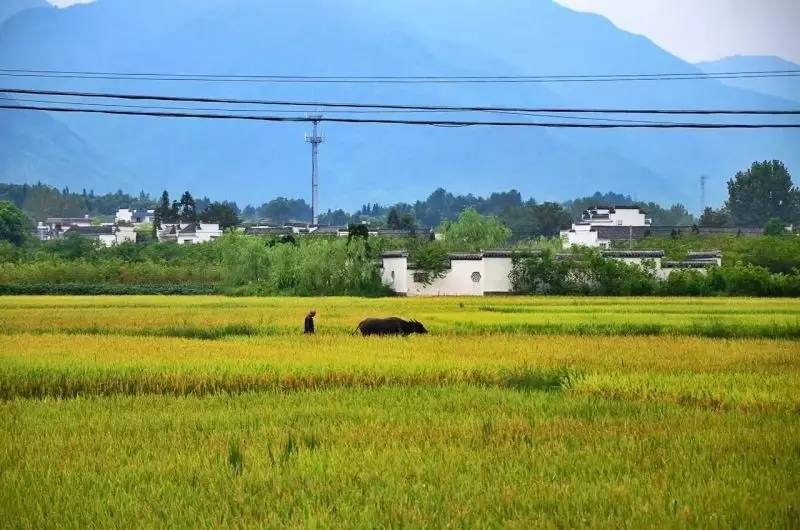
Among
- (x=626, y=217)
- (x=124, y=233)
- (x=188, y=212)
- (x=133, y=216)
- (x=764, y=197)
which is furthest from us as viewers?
(x=133, y=216)

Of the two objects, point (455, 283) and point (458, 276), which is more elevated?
point (458, 276)

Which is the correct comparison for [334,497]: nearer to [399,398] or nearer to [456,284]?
[399,398]

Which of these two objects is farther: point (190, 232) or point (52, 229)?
point (52, 229)

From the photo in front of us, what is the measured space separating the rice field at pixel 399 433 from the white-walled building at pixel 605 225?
2671 inches

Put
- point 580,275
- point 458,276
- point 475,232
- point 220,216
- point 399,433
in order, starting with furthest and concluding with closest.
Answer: point 220,216 < point 475,232 < point 458,276 < point 580,275 < point 399,433

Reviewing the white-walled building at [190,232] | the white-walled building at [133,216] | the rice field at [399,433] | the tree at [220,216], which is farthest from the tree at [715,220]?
the rice field at [399,433]

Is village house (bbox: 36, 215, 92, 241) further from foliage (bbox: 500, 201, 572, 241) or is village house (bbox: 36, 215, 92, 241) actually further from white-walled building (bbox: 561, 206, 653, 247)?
white-walled building (bbox: 561, 206, 653, 247)

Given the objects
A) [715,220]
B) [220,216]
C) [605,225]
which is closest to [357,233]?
[605,225]

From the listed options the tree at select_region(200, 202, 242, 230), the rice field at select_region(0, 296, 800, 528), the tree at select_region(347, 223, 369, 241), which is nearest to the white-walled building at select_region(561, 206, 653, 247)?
the tree at select_region(347, 223, 369, 241)

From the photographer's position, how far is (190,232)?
112 m

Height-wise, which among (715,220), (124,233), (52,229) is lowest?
(124,233)

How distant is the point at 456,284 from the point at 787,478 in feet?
131

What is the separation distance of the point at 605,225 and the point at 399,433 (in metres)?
85.4

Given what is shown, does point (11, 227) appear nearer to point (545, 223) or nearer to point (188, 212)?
point (188, 212)
